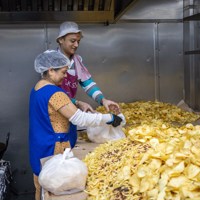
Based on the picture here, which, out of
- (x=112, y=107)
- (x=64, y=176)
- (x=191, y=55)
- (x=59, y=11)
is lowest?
(x=64, y=176)

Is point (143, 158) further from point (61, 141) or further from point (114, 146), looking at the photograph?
point (61, 141)

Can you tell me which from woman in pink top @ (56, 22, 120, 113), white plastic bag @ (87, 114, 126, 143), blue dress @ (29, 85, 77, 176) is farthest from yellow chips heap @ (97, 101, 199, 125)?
blue dress @ (29, 85, 77, 176)

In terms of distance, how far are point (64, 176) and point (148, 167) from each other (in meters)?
0.35

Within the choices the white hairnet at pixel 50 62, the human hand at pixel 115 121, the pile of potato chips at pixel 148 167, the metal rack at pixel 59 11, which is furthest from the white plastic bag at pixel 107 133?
the metal rack at pixel 59 11

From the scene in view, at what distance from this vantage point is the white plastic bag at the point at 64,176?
1.51m

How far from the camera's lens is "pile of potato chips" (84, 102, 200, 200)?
131cm

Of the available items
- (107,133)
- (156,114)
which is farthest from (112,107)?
(156,114)

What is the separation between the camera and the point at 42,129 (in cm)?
226

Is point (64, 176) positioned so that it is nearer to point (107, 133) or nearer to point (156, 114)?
point (107, 133)

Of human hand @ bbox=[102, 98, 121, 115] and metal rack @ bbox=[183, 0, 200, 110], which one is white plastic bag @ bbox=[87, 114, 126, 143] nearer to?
human hand @ bbox=[102, 98, 121, 115]

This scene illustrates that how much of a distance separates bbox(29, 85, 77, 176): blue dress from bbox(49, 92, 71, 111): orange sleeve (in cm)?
3

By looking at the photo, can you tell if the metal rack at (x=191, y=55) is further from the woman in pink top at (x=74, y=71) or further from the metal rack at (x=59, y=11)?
the woman in pink top at (x=74, y=71)

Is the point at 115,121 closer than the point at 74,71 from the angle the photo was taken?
Yes

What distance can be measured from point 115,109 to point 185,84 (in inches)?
65.1
